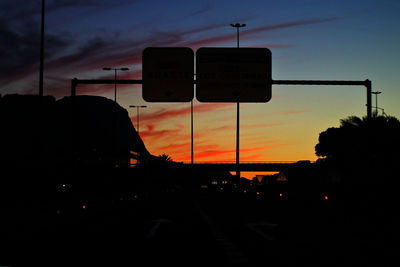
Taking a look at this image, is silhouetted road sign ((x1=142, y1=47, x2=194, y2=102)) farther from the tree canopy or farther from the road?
the tree canopy

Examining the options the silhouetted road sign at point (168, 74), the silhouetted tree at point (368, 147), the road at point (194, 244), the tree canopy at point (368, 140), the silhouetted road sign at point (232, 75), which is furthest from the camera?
the tree canopy at point (368, 140)

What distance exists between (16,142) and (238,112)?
8726cm

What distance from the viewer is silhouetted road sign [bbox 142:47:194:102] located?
25766 millimetres

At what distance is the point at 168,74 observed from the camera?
85.6 feet

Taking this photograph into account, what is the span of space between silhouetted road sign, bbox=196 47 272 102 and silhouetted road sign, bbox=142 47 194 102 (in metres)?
0.47

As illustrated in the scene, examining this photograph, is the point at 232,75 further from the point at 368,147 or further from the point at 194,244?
the point at 194,244

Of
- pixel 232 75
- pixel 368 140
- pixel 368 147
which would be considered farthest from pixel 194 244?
pixel 368 140

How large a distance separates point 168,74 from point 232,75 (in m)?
2.50

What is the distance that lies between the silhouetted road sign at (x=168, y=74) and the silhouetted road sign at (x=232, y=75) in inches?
18.6

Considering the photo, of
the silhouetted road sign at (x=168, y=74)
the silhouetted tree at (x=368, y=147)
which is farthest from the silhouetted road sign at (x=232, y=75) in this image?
the silhouetted tree at (x=368, y=147)

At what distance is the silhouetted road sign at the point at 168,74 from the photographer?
2577cm

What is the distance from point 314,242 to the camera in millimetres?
14836

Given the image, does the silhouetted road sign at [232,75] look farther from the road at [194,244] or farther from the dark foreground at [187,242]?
the road at [194,244]

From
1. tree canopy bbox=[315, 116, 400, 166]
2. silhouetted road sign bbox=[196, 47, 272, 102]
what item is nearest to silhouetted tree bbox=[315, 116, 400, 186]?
tree canopy bbox=[315, 116, 400, 166]
